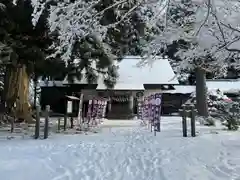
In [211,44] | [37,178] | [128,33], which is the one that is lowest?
[37,178]

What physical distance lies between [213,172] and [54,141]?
5.51 m

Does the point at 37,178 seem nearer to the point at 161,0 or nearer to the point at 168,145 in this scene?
the point at 161,0

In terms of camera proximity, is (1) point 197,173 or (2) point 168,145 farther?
(2) point 168,145

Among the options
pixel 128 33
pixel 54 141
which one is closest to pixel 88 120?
pixel 128 33

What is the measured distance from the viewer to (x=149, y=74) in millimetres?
31391

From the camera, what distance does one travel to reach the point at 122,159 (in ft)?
26.8

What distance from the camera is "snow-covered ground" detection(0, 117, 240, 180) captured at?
21.7 feet

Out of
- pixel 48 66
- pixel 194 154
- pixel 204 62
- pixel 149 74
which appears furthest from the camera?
pixel 149 74

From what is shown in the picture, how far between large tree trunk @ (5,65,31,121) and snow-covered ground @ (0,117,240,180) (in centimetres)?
683

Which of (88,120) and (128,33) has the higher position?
(128,33)

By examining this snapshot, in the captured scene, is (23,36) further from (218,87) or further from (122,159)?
(218,87)

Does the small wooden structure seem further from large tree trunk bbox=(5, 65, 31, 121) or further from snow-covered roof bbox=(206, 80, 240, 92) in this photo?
snow-covered roof bbox=(206, 80, 240, 92)

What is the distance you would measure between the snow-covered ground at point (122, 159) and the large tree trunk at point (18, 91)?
6830 millimetres

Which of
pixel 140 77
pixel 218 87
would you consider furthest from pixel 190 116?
pixel 218 87
